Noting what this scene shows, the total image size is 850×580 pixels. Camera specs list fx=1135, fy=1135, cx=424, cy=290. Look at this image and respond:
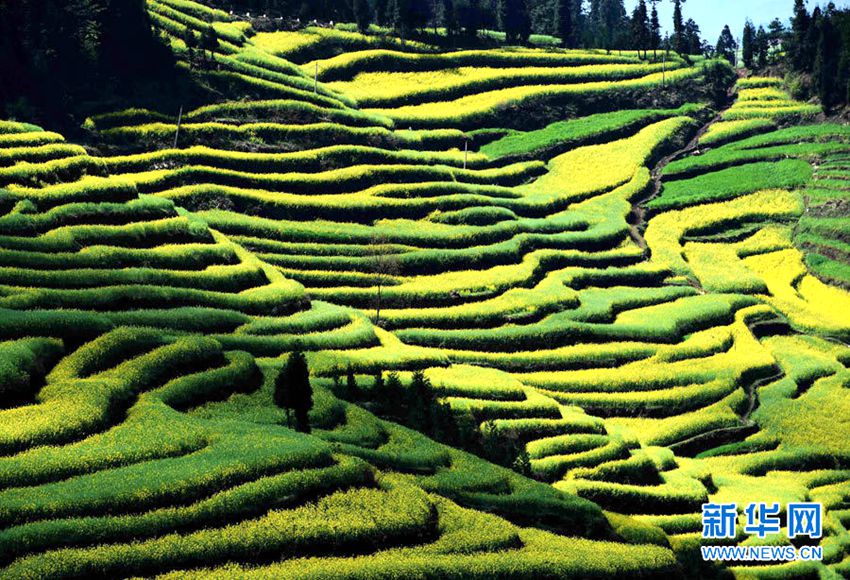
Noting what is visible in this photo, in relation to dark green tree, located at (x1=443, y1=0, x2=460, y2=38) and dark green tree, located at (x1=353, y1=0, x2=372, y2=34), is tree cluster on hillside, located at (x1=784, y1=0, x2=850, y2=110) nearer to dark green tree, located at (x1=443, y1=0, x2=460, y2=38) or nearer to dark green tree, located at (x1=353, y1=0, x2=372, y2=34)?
dark green tree, located at (x1=443, y1=0, x2=460, y2=38)

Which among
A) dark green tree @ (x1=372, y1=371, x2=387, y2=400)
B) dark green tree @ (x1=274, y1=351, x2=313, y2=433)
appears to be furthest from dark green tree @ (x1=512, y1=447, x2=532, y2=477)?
dark green tree @ (x1=274, y1=351, x2=313, y2=433)

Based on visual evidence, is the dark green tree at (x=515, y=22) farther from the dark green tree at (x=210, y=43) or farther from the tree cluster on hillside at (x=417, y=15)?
the dark green tree at (x=210, y=43)

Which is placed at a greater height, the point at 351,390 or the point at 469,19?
the point at 469,19

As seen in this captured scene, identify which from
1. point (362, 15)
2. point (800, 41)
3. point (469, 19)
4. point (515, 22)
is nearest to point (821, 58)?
point (800, 41)

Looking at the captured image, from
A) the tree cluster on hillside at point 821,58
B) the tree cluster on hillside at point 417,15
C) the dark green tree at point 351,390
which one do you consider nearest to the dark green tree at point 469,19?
the tree cluster on hillside at point 417,15

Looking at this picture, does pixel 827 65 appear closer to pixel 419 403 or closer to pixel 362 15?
pixel 362 15

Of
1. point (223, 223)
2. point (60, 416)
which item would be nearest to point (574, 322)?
point (223, 223)

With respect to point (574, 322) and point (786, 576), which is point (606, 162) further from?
point (786, 576)

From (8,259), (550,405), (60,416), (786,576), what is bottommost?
(786,576)
